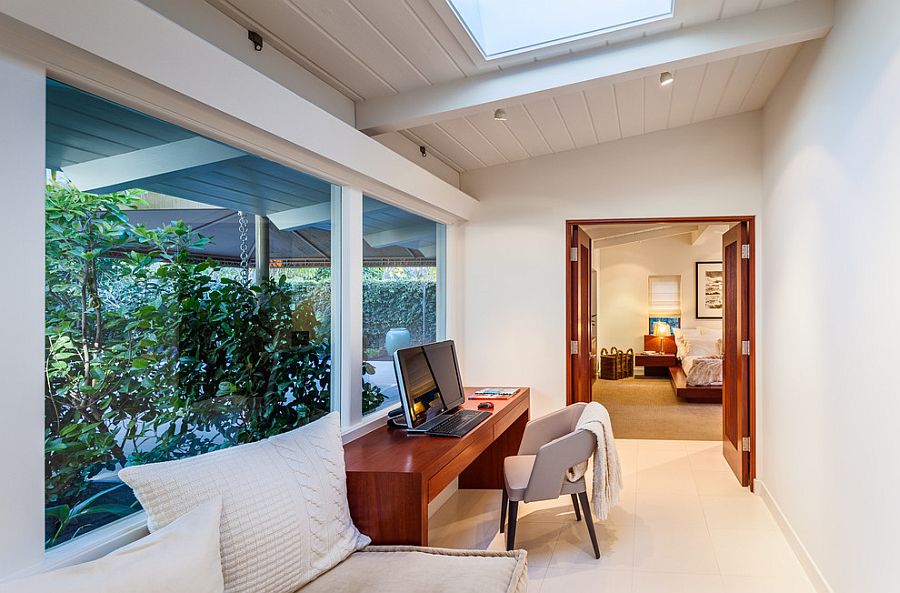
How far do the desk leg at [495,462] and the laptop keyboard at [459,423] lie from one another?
0.89 m

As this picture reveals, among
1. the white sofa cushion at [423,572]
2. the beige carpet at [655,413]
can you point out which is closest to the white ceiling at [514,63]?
the white sofa cushion at [423,572]

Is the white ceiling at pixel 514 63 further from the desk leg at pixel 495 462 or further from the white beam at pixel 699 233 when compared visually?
the white beam at pixel 699 233

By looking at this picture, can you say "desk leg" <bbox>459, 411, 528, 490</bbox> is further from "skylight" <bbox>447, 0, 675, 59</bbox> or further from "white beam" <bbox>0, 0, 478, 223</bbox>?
"skylight" <bbox>447, 0, 675, 59</bbox>

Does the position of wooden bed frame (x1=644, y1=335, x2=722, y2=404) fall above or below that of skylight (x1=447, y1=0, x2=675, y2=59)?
below

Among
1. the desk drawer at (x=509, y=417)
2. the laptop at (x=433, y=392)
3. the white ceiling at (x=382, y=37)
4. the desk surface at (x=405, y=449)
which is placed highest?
the white ceiling at (x=382, y=37)

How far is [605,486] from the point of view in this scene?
301cm

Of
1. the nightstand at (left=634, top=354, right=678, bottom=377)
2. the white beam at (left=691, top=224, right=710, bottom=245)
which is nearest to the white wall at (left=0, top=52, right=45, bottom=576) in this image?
the white beam at (left=691, top=224, right=710, bottom=245)

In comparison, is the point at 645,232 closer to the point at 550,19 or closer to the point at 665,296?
the point at 665,296

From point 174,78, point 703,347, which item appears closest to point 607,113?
point 174,78

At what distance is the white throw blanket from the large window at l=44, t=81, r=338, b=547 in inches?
56.8

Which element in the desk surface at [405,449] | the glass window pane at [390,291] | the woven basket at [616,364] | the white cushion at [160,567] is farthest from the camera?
the woven basket at [616,364]

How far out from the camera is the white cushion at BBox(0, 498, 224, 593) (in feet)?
4.08

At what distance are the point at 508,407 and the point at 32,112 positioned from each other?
9.32 feet

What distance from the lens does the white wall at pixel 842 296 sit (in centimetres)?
205
